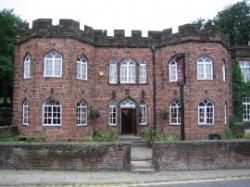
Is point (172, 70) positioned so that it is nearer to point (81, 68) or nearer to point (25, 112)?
point (81, 68)

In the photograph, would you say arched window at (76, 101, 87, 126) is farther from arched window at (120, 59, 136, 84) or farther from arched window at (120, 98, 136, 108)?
arched window at (120, 59, 136, 84)

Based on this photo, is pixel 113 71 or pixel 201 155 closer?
pixel 201 155

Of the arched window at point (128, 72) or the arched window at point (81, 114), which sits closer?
the arched window at point (81, 114)

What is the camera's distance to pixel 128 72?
25016mm

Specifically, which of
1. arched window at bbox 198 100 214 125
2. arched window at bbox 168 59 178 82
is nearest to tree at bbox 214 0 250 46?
arched window at bbox 168 59 178 82

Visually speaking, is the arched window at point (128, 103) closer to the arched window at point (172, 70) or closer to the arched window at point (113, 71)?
the arched window at point (113, 71)

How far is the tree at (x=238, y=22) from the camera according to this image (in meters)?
41.9

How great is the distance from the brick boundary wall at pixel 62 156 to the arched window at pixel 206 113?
10.8 m

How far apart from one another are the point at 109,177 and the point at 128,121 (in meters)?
13.9

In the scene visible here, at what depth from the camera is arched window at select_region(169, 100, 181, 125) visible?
2381 cm

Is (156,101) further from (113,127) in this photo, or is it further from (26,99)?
(26,99)

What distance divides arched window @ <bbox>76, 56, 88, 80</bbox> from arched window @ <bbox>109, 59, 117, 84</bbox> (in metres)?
1.98

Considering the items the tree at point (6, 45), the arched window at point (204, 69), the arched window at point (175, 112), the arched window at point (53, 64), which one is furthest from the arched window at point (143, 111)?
the tree at point (6, 45)

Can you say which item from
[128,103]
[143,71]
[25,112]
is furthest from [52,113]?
[143,71]
